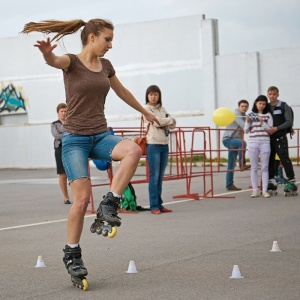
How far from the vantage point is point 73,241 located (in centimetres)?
734

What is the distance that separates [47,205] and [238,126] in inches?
192

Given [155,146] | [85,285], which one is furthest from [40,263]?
[155,146]

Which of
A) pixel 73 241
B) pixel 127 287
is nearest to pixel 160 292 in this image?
pixel 127 287

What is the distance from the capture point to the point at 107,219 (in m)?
6.99

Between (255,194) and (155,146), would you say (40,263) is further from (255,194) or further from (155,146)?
(255,194)

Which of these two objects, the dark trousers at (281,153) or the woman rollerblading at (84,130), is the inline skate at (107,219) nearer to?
the woman rollerblading at (84,130)

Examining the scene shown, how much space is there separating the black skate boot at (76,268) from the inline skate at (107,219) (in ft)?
1.10

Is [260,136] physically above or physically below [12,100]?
above

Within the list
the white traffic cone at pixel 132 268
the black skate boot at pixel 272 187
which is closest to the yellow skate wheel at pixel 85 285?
the white traffic cone at pixel 132 268

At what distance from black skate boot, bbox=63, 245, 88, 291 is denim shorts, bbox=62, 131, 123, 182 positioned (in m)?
0.57

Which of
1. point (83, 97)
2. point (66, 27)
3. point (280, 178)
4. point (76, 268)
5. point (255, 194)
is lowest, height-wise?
point (280, 178)

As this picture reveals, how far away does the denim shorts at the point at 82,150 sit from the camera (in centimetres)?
736

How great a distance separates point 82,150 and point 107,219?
2.39ft

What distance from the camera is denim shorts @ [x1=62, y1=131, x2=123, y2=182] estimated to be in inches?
290
